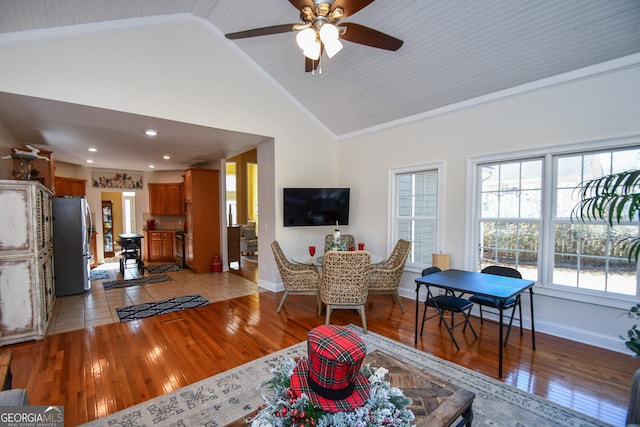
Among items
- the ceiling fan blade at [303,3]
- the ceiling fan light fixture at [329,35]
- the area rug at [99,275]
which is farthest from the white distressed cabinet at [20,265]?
the ceiling fan light fixture at [329,35]

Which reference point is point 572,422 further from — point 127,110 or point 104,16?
point 104,16

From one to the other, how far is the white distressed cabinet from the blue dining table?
166 inches

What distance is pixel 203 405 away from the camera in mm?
2131

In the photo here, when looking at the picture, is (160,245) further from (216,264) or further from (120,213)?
(120,213)

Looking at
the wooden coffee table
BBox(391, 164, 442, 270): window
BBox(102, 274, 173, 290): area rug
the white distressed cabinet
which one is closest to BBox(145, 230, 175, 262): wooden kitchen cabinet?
BBox(102, 274, 173, 290): area rug

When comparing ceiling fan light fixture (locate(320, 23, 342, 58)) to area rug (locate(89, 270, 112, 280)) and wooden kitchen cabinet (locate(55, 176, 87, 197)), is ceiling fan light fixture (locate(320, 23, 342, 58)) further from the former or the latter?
wooden kitchen cabinet (locate(55, 176, 87, 197))

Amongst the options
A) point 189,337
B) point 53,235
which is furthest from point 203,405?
point 53,235

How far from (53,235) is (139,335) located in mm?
3000

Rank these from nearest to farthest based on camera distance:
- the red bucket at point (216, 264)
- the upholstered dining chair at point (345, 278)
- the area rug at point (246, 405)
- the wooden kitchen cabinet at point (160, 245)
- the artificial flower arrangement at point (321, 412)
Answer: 1. the artificial flower arrangement at point (321, 412)
2. the area rug at point (246, 405)
3. the upholstered dining chair at point (345, 278)
4. the red bucket at point (216, 264)
5. the wooden kitchen cabinet at point (160, 245)

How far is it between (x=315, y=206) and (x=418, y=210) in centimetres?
178

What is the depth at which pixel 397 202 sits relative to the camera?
193 inches

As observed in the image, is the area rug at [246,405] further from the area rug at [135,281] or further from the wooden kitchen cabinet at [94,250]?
the wooden kitchen cabinet at [94,250]

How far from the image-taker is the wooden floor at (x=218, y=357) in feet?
7.34

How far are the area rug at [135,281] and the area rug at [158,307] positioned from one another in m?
1.49
